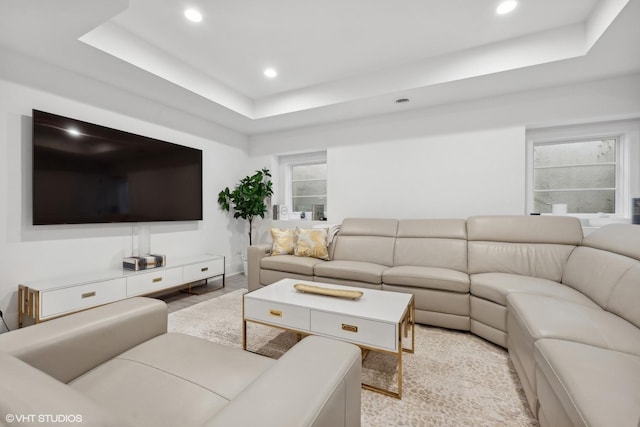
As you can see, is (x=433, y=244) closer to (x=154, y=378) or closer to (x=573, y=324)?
(x=573, y=324)

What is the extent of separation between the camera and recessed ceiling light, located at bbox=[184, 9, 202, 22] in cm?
219

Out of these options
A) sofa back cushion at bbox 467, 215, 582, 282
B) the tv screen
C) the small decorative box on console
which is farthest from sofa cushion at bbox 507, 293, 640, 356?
the tv screen

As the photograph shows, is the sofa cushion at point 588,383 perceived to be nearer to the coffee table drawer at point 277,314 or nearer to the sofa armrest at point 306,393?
the sofa armrest at point 306,393

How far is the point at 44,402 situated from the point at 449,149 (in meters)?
3.80

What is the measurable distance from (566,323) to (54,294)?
349 centimetres

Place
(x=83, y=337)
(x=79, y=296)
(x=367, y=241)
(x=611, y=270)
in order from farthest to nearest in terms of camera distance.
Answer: (x=367, y=241) < (x=79, y=296) < (x=611, y=270) < (x=83, y=337)

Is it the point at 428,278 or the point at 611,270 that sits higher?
the point at 611,270

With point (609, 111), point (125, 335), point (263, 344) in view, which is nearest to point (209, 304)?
point (263, 344)

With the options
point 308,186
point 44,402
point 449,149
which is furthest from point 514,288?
point 308,186

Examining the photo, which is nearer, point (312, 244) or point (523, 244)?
point (523, 244)

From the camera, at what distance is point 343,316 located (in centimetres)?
173

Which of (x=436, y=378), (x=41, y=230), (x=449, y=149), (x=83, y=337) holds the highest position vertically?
(x=449, y=149)

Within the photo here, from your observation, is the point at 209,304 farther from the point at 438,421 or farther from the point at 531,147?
the point at 531,147

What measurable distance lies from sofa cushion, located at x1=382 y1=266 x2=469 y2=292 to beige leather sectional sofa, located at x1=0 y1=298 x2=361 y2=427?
1775mm
